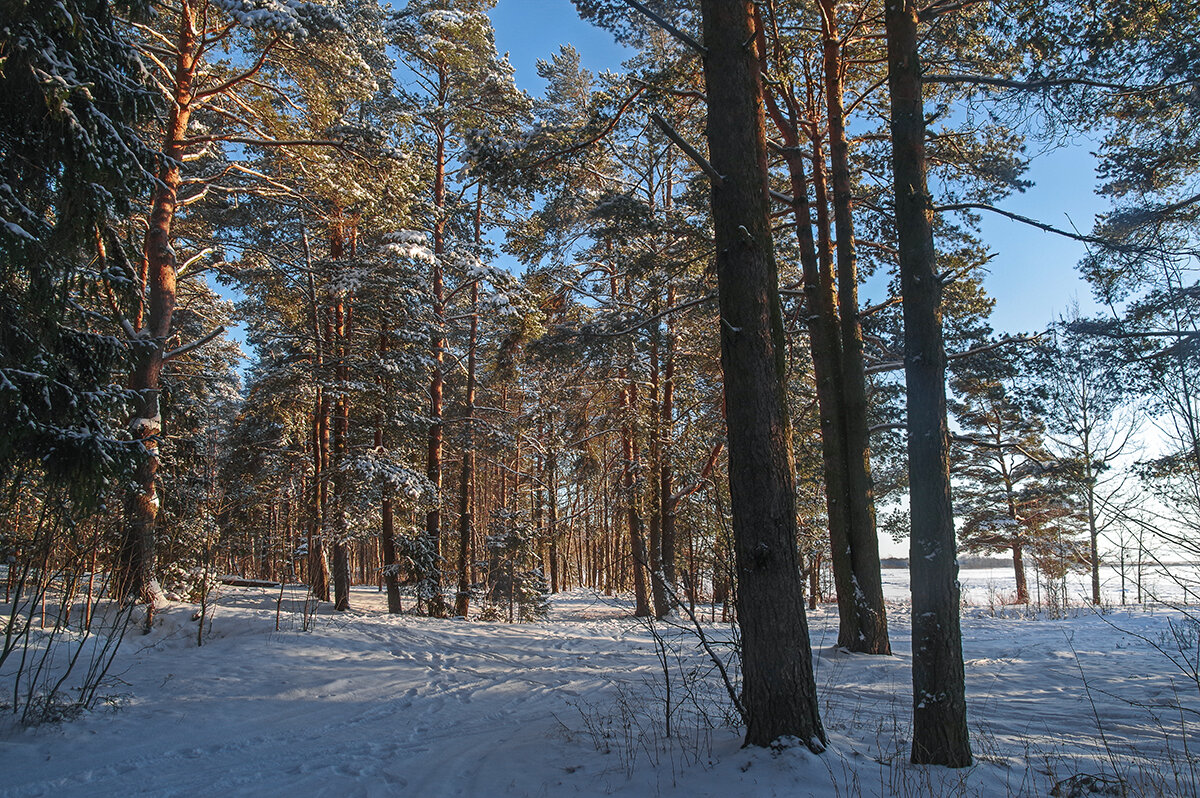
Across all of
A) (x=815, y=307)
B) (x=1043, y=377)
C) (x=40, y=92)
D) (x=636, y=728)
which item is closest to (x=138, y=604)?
(x=40, y=92)

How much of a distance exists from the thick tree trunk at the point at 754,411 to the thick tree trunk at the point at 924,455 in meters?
0.75

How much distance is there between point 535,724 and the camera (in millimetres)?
5562

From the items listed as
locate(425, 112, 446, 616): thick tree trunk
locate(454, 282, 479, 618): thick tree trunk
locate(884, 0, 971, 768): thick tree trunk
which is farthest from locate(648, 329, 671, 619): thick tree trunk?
locate(884, 0, 971, 768): thick tree trunk

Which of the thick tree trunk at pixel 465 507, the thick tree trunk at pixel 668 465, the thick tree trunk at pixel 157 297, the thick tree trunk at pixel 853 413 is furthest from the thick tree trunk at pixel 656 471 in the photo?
the thick tree trunk at pixel 157 297

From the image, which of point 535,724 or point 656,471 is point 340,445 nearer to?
point 656,471

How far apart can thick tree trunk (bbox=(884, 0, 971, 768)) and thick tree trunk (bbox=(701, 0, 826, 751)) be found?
752 mm

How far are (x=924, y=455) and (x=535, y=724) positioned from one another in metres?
4.10

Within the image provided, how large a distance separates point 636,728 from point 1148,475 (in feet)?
41.1

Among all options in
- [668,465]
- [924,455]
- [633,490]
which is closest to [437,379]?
[633,490]

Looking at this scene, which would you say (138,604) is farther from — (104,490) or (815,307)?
(815,307)

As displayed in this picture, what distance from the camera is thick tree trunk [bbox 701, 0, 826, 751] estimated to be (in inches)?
157

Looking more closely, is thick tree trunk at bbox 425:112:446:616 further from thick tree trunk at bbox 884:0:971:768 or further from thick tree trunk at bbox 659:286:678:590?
thick tree trunk at bbox 884:0:971:768

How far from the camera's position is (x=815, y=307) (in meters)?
9.09

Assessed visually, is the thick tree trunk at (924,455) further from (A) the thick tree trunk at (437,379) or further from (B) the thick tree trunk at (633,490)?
(A) the thick tree trunk at (437,379)
